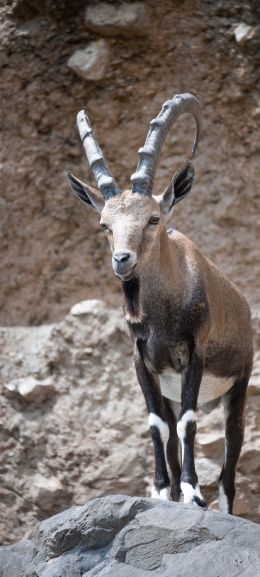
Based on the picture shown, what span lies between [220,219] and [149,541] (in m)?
6.63

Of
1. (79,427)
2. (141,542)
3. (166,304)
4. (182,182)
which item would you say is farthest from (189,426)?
(79,427)

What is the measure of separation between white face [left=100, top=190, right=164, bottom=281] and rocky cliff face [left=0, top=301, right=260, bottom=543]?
4475mm

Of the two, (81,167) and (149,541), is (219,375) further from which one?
(81,167)

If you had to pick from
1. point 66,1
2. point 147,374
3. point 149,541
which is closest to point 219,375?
point 147,374

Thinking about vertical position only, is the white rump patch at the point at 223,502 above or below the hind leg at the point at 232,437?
below

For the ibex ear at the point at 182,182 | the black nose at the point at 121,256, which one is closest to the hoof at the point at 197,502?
the black nose at the point at 121,256

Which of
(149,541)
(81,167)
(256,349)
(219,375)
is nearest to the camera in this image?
(149,541)

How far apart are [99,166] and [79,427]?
4824 mm

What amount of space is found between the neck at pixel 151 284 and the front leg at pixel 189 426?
1.96ft

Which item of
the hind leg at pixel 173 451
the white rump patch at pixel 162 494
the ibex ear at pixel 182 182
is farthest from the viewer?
the hind leg at pixel 173 451

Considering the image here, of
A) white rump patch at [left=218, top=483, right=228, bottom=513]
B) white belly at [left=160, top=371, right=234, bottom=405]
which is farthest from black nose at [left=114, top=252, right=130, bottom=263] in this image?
white rump patch at [left=218, top=483, right=228, bottom=513]

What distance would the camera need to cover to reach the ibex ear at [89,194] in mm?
9875

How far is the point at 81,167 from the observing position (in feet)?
47.0

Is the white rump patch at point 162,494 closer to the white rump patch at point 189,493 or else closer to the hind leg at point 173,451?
the white rump patch at point 189,493
